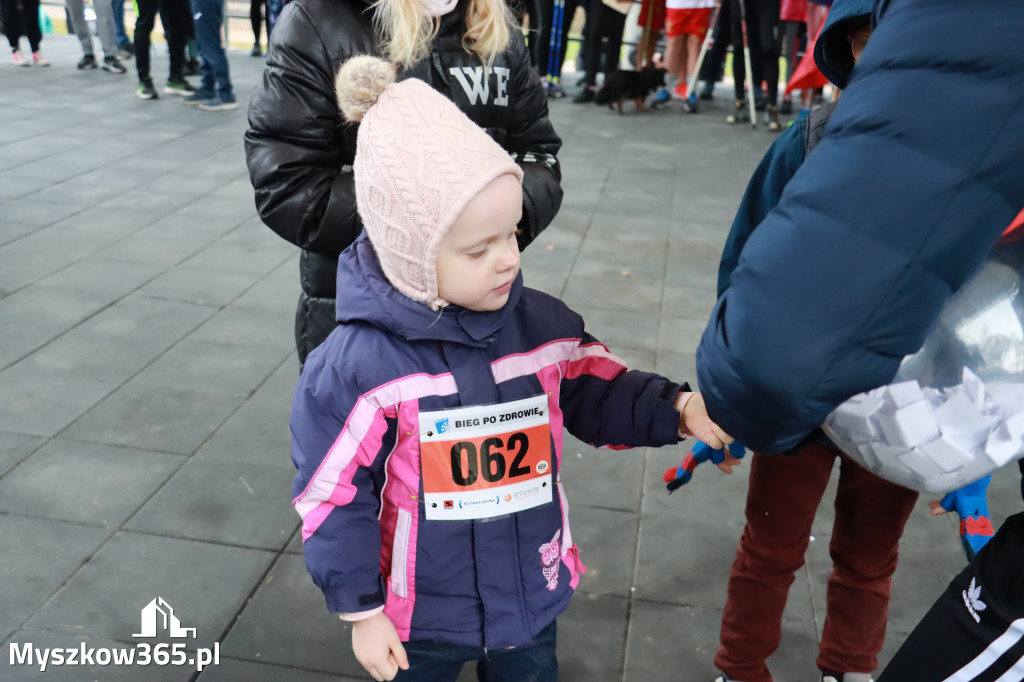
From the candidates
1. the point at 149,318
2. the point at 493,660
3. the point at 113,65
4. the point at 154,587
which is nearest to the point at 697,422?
the point at 493,660

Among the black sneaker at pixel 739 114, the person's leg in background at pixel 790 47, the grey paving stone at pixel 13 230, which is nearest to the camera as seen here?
the grey paving stone at pixel 13 230

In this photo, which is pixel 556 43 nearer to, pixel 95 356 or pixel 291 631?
pixel 95 356

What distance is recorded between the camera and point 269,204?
2.24m

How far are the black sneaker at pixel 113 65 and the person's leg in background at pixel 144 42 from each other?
1633mm

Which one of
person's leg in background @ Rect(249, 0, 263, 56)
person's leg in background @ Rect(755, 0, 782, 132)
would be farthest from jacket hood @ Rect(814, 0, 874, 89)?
person's leg in background @ Rect(249, 0, 263, 56)

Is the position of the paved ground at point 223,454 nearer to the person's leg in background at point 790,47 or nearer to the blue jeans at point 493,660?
the blue jeans at point 493,660

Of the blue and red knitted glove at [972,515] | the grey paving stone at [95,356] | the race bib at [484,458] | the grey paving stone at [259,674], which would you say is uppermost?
the race bib at [484,458]

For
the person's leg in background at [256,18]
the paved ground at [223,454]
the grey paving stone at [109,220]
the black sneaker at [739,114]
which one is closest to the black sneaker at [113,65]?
the person's leg in background at [256,18]

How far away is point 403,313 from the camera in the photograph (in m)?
1.66

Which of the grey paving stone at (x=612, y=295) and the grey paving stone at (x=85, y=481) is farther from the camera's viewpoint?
the grey paving stone at (x=612, y=295)

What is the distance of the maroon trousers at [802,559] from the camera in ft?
7.18

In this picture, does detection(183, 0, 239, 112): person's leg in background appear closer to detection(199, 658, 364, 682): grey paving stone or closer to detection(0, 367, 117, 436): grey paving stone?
detection(0, 367, 117, 436): grey paving stone

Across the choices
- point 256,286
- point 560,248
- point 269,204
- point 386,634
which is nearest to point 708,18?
point 560,248

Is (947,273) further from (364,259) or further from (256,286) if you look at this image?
(256,286)
